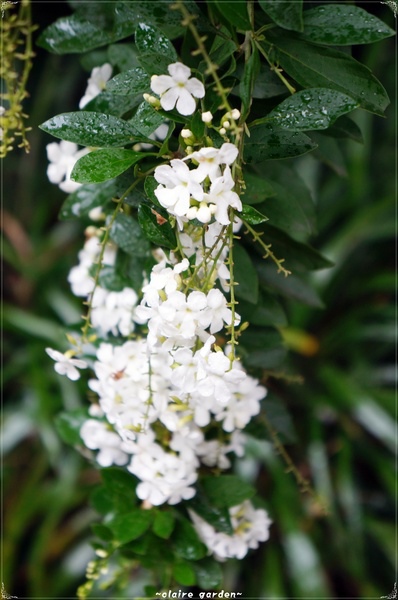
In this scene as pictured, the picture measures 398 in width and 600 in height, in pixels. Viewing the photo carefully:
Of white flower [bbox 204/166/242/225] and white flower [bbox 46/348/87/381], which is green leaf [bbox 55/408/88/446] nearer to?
white flower [bbox 46/348/87/381]

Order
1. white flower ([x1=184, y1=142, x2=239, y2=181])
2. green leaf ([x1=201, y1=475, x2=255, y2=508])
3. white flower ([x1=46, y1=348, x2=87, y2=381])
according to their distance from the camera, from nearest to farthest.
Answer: white flower ([x1=184, y1=142, x2=239, y2=181]), white flower ([x1=46, y1=348, x2=87, y2=381]), green leaf ([x1=201, y1=475, x2=255, y2=508])

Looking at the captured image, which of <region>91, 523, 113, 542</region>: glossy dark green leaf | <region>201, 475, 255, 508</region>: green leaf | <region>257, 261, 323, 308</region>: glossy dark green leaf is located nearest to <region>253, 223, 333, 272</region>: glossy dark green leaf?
<region>257, 261, 323, 308</region>: glossy dark green leaf

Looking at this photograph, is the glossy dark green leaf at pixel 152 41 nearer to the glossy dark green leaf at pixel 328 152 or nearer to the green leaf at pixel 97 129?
the green leaf at pixel 97 129

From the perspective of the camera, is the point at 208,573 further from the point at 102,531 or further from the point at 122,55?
the point at 122,55

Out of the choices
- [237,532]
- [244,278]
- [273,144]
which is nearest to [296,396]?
[237,532]

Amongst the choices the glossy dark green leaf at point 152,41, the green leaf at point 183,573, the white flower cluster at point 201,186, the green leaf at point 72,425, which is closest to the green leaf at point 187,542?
the green leaf at point 183,573
